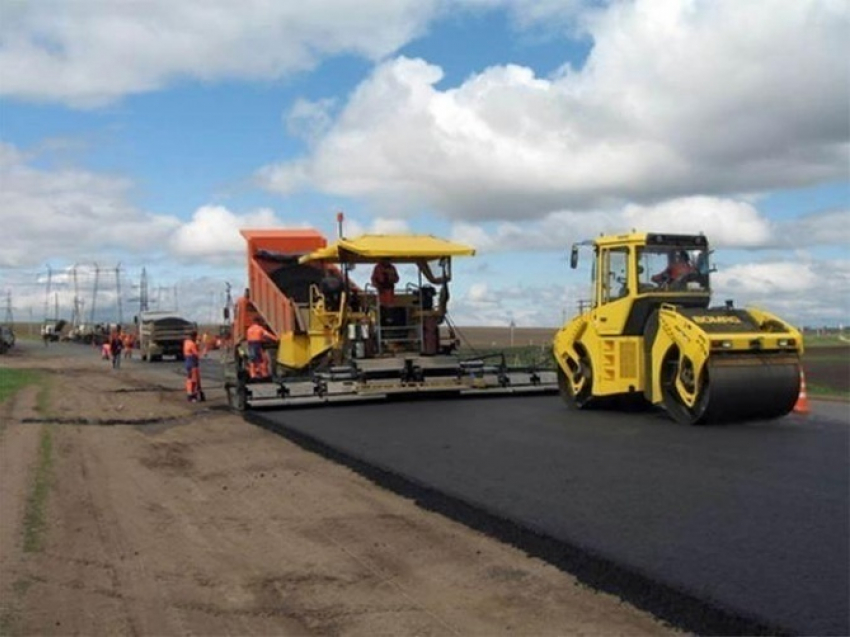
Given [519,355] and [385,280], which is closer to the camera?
[385,280]

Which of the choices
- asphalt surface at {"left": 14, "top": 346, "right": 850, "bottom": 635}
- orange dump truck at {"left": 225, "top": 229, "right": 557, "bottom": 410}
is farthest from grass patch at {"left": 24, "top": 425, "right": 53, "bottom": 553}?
orange dump truck at {"left": 225, "top": 229, "right": 557, "bottom": 410}

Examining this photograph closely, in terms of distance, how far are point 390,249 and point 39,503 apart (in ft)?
26.4

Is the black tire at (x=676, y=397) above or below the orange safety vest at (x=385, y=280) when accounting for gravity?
below

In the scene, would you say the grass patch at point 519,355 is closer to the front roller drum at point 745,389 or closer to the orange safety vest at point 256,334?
the orange safety vest at point 256,334

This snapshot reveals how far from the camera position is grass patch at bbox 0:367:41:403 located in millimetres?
20323

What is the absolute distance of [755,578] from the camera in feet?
16.4

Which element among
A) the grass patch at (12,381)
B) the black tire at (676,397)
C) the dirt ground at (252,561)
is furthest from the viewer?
the grass patch at (12,381)

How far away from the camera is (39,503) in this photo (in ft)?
25.5

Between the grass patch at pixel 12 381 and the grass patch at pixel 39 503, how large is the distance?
333 inches

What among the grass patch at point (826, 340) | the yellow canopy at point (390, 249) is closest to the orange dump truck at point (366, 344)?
the yellow canopy at point (390, 249)

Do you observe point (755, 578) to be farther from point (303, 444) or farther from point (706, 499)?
point (303, 444)

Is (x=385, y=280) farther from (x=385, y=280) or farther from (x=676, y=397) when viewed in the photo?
(x=676, y=397)

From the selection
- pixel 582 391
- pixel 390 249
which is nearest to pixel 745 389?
pixel 582 391

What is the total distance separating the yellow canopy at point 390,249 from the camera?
14977 millimetres
